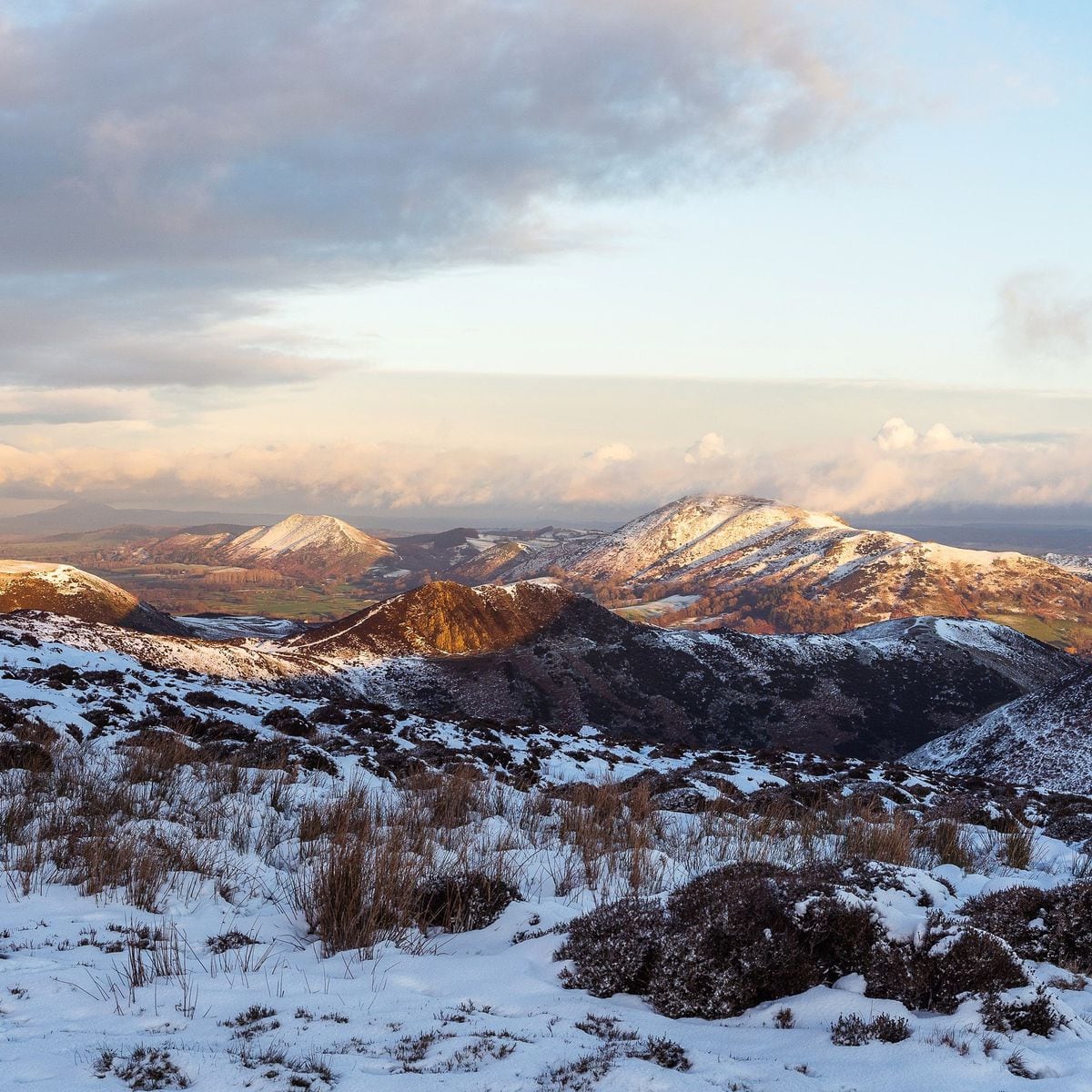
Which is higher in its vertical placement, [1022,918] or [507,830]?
[1022,918]

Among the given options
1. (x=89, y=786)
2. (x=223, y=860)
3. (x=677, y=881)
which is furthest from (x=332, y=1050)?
(x=89, y=786)

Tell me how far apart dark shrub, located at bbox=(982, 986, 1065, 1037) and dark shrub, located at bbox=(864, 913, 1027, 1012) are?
19 cm

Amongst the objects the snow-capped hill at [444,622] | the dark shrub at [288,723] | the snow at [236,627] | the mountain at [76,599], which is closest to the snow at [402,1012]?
the dark shrub at [288,723]

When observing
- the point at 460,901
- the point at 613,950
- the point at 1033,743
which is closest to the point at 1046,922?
the point at 613,950

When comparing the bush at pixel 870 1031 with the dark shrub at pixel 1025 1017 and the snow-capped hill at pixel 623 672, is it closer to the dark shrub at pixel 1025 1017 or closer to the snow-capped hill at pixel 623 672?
the dark shrub at pixel 1025 1017

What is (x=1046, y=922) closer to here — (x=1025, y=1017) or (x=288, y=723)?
(x=1025, y=1017)

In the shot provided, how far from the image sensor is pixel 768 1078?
4.18m

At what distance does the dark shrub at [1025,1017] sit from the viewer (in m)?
4.79

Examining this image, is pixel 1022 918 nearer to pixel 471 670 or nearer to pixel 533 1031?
pixel 533 1031

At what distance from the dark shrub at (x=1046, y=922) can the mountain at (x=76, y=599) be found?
79.9 metres

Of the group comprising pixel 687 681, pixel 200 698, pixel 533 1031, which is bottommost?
pixel 687 681

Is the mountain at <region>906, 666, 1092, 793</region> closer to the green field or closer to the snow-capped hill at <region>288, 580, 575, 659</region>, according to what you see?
the snow-capped hill at <region>288, 580, 575, 659</region>

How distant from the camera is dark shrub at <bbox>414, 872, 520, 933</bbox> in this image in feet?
22.9

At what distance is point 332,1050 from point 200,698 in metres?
26.0
